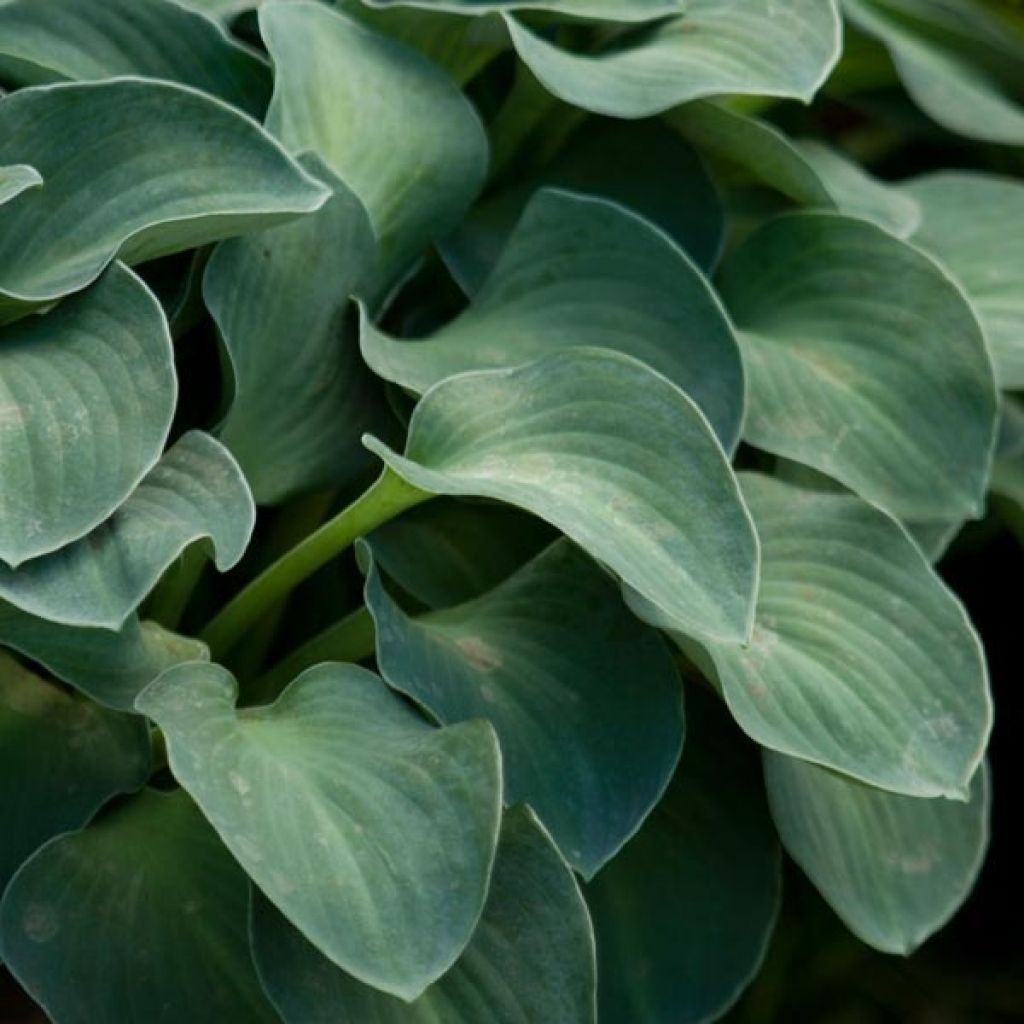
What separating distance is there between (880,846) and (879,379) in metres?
0.27

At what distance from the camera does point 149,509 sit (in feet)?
2.53

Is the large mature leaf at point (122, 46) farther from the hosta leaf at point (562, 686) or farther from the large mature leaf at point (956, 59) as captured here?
the large mature leaf at point (956, 59)

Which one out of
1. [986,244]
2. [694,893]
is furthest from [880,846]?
[986,244]

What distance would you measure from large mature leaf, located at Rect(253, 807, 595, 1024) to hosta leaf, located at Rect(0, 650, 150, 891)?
0.42ft

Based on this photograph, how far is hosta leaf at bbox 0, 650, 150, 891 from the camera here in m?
0.82

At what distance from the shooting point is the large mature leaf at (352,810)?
669 millimetres

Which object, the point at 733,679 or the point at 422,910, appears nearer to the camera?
the point at 422,910

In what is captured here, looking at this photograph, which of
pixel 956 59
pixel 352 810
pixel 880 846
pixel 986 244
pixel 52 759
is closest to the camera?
pixel 352 810

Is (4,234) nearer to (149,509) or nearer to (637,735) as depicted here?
(149,509)

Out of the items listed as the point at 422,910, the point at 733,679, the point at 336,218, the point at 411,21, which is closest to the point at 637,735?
the point at 733,679

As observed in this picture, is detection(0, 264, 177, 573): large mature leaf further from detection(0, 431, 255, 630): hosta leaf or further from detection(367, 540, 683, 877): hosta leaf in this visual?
detection(367, 540, 683, 877): hosta leaf

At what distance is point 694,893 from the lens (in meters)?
0.96

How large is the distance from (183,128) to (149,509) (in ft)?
0.65

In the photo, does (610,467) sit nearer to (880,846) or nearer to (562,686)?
(562,686)
